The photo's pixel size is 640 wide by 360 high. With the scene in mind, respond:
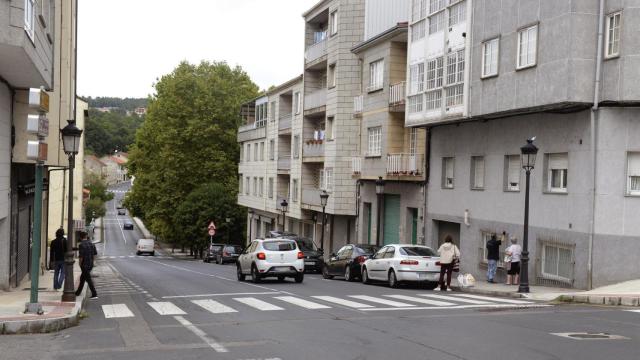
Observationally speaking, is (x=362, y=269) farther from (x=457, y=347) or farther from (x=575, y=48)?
(x=457, y=347)

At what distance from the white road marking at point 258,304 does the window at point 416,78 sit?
14.1m

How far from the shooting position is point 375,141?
36750mm

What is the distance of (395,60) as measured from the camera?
115 ft

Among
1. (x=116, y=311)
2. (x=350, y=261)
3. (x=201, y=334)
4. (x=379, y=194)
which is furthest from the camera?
(x=379, y=194)

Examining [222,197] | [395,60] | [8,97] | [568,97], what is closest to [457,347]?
[568,97]

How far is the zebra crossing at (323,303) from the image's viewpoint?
16234 mm

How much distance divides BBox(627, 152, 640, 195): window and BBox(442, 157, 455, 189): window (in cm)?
1012

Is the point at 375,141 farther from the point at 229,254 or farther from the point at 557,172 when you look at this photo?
the point at 229,254

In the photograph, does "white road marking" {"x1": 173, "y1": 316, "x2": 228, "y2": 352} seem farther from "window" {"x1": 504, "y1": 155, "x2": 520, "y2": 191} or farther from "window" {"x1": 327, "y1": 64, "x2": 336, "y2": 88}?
"window" {"x1": 327, "y1": 64, "x2": 336, "y2": 88}

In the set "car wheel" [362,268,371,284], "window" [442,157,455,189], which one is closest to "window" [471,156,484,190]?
"window" [442,157,455,189]

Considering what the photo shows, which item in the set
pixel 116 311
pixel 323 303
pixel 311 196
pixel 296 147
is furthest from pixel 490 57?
pixel 296 147

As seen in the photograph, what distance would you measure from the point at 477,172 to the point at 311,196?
61.2 feet

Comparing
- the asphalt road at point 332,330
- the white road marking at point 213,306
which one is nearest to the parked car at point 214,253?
the asphalt road at point 332,330

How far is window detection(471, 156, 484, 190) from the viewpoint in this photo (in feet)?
90.7
